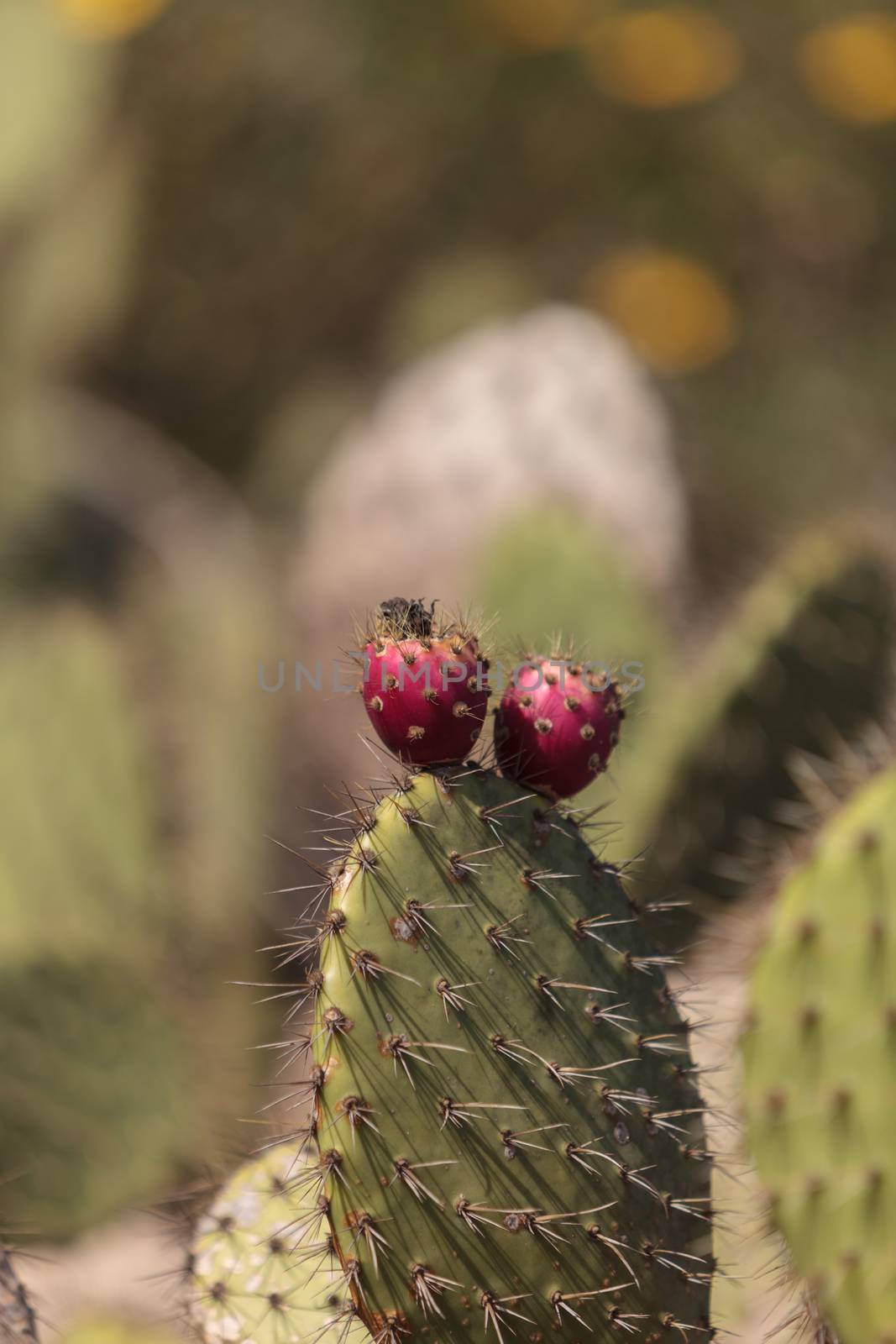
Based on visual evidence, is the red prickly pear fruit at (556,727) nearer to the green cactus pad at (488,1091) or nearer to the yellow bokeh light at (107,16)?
the green cactus pad at (488,1091)

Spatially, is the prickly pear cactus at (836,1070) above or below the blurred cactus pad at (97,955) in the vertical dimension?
below

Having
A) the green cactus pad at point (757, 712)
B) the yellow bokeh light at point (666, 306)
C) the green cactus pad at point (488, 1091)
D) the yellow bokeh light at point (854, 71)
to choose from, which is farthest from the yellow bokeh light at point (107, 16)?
the green cactus pad at point (488, 1091)

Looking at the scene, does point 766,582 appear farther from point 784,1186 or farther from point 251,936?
point 251,936

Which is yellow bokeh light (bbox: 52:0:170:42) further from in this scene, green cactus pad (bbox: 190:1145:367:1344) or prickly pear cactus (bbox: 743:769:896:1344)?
green cactus pad (bbox: 190:1145:367:1344)

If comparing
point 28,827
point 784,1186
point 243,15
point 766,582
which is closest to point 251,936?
point 28,827

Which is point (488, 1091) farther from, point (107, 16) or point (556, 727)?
point (107, 16)

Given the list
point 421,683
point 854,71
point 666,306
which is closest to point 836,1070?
point 421,683
